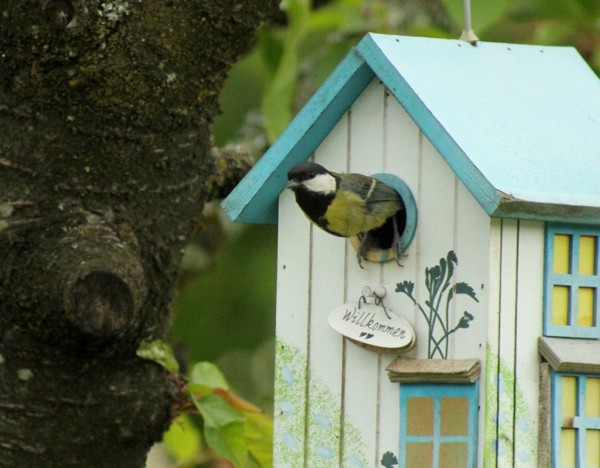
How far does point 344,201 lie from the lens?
2092 millimetres

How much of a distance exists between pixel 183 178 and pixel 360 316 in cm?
43

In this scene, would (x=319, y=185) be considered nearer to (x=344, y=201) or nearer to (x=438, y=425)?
(x=344, y=201)

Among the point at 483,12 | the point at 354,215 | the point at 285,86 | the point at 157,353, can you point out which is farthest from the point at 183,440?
the point at 483,12

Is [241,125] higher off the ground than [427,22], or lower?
lower

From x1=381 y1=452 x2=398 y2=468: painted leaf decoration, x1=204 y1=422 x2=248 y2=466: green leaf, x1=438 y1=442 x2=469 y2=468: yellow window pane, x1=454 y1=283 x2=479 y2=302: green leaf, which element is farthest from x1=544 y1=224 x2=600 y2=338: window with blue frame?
x1=204 y1=422 x2=248 y2=466: green leaf

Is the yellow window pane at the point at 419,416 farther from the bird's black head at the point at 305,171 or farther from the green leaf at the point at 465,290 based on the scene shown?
the bird's black head at the point at 305,171

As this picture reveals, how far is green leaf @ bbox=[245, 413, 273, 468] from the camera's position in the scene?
8.50 ft

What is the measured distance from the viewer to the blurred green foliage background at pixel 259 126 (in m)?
3.26

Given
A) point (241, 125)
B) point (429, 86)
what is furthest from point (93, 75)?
point (241, 125)

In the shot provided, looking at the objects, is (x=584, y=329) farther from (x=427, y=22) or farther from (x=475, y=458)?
(x=427, y=22)

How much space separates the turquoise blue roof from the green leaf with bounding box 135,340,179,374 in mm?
Answer: 281

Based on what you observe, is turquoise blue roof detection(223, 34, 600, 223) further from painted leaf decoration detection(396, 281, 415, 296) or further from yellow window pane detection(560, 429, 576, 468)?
yellow window pane detection(560, 429, 576, 468)

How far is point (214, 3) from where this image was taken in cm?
221

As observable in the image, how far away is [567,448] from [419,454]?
241 millimetres
